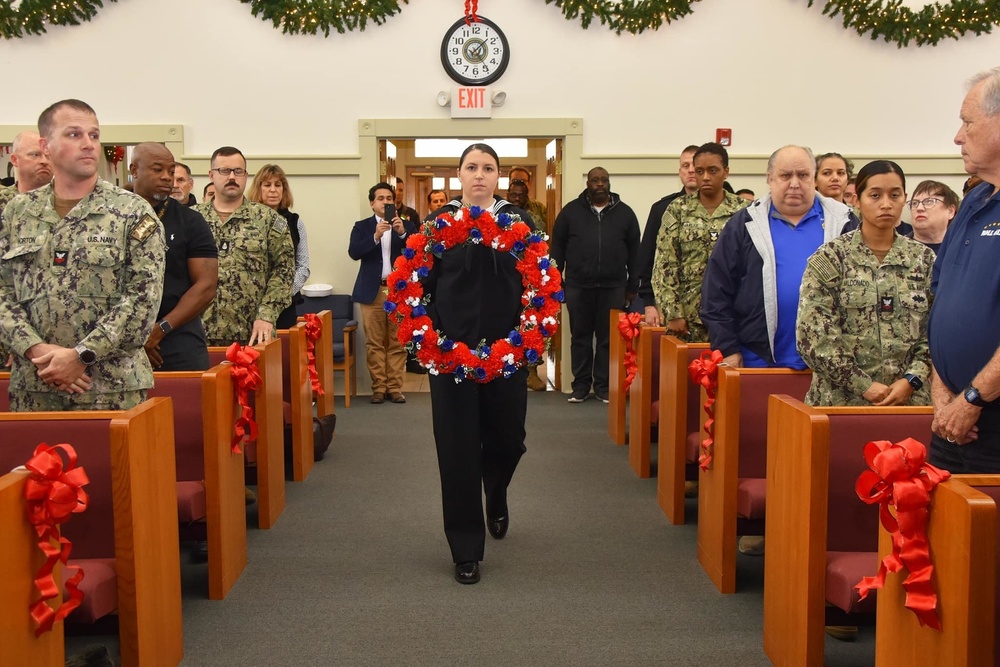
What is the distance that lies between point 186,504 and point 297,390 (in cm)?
189

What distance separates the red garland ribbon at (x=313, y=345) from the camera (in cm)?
578

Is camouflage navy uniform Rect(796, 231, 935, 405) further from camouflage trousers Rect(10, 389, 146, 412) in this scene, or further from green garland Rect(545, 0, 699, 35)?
green garland Rect(545, 0, 699, 35)

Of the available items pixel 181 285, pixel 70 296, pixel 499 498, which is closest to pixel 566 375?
pixel 499 498

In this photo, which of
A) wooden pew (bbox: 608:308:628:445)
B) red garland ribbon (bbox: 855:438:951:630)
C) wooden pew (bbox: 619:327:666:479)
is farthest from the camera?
wooden pew (bbox: 608:308:628:445)

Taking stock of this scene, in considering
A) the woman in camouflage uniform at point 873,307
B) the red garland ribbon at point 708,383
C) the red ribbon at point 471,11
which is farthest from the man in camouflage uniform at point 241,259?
the red ribbon at point 471,11

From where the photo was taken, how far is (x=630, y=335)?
5.99 m

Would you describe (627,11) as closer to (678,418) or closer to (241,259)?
(241,259)

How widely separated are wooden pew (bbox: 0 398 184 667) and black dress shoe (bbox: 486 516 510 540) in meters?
1.68

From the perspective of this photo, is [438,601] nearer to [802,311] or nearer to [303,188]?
[802,311]

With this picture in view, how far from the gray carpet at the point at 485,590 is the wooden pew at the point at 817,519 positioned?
274 mm

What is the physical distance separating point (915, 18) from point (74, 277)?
7544 mm

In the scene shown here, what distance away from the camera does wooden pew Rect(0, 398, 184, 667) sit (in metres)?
2.70

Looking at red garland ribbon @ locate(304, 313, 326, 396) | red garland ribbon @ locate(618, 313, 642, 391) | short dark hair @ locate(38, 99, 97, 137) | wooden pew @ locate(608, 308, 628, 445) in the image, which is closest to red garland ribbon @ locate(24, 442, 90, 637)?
short dark hair @ locate(38, 99, 97, 137)

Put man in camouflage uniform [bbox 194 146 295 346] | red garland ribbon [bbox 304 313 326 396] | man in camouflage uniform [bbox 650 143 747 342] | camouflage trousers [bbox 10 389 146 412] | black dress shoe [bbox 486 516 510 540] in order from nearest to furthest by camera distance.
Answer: camouflage trousers [bbox 10 389 146 412] < black dress shoe [bbox 486 516 510 540] < man in camouflage uniform [bbox 194 146 295 346] < man in camouflage uniform [bbox 650 143 747 342] < red garland ribbon [bbox 304 313 326 396]
